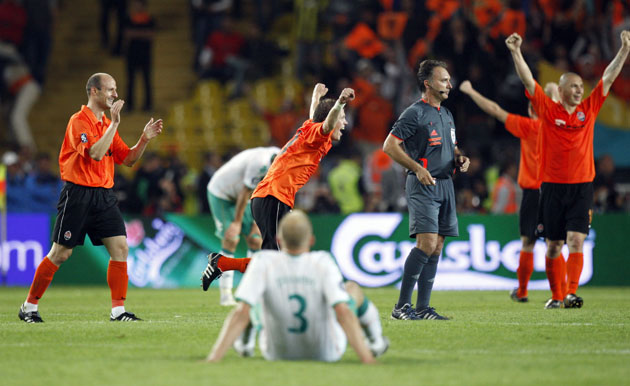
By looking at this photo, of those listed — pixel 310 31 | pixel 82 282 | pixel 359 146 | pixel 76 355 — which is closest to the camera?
pixel 76 355

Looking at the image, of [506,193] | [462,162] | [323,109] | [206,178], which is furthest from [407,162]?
[206,178]

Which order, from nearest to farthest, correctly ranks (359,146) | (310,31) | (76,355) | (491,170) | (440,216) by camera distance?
(76,355) < (440,216) < (491,170) < (359,146) < (310,31)

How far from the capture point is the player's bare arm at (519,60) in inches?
393

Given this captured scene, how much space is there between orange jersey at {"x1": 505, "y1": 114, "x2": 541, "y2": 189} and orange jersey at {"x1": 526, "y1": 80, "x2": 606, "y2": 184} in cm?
124

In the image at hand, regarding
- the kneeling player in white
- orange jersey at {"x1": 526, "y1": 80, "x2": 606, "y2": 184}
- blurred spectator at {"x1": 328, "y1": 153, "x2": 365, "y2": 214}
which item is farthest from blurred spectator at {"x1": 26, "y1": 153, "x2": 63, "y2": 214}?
the kneeling player in white

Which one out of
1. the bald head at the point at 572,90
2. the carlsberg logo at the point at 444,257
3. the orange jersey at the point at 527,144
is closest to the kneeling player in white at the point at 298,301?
the bald head at the point at 572,90

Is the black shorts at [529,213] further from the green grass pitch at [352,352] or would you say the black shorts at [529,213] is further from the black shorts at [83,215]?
the black shorts at [83,215]

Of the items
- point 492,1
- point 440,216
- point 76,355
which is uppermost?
point 492,1

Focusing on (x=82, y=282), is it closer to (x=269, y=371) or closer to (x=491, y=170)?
(x=491, y=170)

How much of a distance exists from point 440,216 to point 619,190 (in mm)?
8908

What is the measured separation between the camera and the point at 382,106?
1909 cm

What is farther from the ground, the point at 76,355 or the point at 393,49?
the point at 393,49

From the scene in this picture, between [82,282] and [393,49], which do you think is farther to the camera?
[393,49]

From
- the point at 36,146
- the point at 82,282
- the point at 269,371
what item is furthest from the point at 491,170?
the point at 269,371
